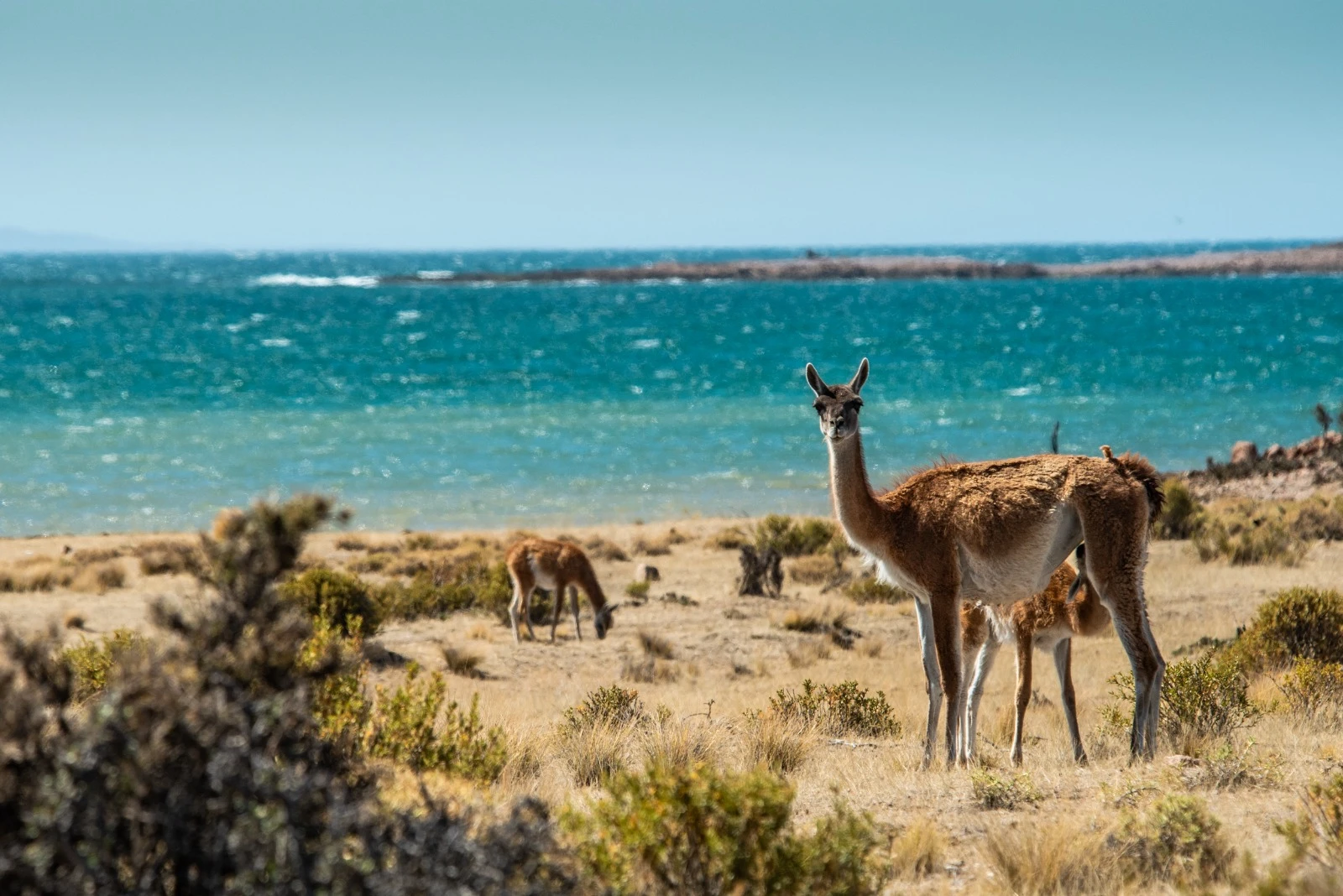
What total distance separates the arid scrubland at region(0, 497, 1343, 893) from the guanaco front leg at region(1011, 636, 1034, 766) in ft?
0.88

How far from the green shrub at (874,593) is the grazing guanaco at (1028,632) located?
7.67m

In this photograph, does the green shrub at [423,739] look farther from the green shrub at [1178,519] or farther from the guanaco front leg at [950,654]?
the green shrub at [1178,519]

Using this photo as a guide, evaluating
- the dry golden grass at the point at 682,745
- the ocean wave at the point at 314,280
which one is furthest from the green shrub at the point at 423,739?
the ocean wave at the point at 314,280

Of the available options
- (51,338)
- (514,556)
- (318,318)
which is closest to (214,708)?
(514,556)

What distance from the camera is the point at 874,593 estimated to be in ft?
54.5

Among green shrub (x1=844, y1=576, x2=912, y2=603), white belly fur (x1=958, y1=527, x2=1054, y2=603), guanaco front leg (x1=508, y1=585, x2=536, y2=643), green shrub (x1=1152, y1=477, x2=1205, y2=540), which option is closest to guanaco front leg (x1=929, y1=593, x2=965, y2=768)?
white belly fur (x1=958, y1=527, x2=1054, y2=603)

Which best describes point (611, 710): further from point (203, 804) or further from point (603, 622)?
point (603, 622)

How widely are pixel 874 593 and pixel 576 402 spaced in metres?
29.0

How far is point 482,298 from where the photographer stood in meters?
124

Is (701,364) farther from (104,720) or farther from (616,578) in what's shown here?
(104,720)

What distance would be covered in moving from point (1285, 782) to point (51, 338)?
7794 centimetres

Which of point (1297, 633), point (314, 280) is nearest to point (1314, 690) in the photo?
point (1297, 633)

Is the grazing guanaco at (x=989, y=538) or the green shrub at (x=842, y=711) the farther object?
the green shrub at (x=842, y=711)

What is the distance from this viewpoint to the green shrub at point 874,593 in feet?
53.5
